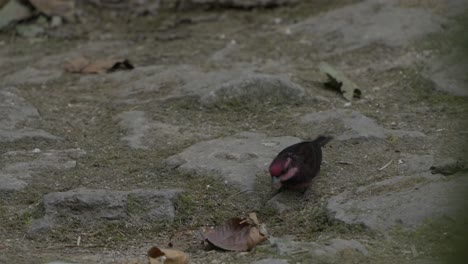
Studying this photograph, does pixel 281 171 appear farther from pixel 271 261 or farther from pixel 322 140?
pixel 271 261

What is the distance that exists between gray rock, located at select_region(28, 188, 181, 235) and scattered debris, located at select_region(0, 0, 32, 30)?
2634 millimetres

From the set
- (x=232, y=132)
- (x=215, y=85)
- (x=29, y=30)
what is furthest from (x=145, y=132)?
(x=29, y=30)

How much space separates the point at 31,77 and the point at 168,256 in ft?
7.62

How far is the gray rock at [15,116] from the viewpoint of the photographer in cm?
373

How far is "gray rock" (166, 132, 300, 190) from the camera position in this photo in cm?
323

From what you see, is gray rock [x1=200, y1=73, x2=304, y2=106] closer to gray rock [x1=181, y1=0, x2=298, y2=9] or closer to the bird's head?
the bird's head

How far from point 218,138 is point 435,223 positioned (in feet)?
4.18

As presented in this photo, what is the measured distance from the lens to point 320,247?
2535 mm

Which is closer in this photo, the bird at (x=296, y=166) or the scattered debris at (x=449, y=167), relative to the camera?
the scattered debris at (x=449, y=167)

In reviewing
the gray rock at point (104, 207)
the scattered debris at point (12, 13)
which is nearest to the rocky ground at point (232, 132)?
the gray rock at point (104, 207)

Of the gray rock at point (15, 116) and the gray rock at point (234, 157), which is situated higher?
the gray rock at point (234, 157)

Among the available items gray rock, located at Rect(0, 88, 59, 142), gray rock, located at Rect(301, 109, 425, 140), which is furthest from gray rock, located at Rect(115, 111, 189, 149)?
gray rock, located at Rect(301, 109, 425, 140)

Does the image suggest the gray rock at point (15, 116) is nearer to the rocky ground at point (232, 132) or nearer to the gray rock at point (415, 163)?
the rocky ground at point (232, 132)

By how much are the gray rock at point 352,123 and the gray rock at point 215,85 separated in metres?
0.25
